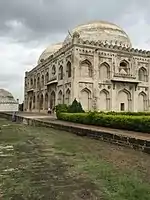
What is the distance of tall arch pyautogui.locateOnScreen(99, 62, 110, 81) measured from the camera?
28.6 m

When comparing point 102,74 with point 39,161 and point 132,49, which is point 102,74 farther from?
point 39,161

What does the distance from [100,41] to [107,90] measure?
6.03 metres

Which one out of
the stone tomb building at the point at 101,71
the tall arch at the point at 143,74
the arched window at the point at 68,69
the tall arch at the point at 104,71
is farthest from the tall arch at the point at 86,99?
the tall arch at the point at 143,74

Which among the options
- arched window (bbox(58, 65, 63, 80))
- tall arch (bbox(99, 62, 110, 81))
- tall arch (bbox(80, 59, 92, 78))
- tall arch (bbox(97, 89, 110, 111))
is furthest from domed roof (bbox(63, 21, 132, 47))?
tall arch (bbox(97, 89, 110, 111))

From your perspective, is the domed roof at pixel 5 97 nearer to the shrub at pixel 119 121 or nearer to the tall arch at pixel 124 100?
the tall arch at pixel 124 100

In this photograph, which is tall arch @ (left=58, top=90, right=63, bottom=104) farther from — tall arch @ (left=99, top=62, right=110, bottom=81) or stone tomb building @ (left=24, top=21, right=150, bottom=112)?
tall arch @ (left=99, top=62, right=110, bottom=81)

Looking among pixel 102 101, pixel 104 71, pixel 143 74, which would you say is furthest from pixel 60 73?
pixel 143 74

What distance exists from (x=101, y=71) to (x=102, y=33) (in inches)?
216

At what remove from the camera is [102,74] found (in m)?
28.8

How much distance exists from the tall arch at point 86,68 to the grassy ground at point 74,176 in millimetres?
20145

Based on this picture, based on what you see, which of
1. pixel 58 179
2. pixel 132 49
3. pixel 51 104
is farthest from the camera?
pixel 51 104

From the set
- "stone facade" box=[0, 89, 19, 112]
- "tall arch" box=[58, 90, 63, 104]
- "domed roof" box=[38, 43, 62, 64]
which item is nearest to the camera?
"tall arch" box=[58, 90, 63, 104]

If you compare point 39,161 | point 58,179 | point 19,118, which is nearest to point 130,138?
point 39,161

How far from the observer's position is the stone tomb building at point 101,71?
2733 centimetres
